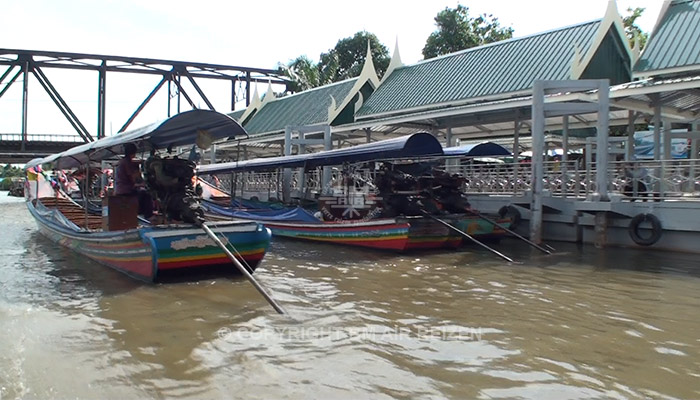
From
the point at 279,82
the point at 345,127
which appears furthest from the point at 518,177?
the point at 279,82

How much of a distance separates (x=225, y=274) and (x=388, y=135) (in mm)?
12616

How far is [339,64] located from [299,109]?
12605 millimetres

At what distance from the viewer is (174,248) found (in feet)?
21.3

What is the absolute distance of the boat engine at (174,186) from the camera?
705 cm

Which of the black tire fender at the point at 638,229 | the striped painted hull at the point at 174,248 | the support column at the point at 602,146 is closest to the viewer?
the striped painted hull at the point at 174,248

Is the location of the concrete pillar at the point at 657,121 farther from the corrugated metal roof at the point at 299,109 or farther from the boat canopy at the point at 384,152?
the corrugated metal roof at the point at 299,109

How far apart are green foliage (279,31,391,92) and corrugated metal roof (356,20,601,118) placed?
1454 centimetres

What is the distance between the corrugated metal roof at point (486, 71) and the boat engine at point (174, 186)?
32.8ft

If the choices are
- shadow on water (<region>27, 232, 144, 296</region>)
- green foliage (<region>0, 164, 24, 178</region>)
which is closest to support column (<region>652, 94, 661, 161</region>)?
shadow on water (<region>27, 232, 144, 296</region>)

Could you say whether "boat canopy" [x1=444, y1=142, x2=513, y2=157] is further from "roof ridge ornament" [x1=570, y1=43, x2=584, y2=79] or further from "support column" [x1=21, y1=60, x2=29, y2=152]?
"support column" [x1=21, y1=60, x2=29, y2=152]

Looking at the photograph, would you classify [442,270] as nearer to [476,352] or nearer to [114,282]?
[476,352]

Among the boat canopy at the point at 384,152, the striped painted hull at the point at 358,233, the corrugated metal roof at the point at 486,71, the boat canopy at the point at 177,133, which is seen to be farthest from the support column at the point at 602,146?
the boat canopy at the point at 177,133

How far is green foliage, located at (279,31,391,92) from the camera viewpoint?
109ft

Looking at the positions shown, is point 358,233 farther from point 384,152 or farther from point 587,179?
point 587,179
